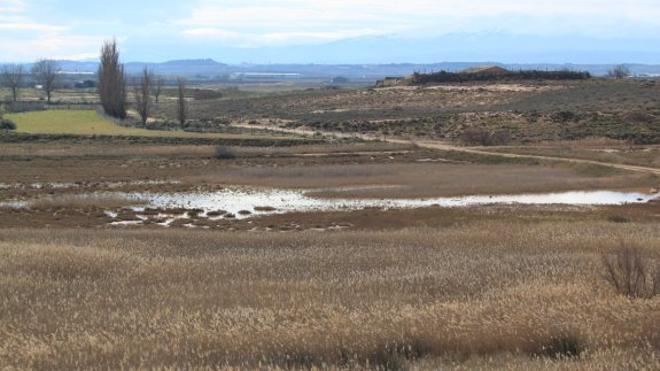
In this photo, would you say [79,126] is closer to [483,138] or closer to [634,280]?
[483,138]

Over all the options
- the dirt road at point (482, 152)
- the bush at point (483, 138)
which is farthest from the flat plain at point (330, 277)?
the bush at point (483, 138)

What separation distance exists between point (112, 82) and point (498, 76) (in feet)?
285

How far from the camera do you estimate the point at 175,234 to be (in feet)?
85.9

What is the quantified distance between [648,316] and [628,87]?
126 m

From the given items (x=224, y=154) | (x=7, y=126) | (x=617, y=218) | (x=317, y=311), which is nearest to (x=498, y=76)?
(x=224, y=154)

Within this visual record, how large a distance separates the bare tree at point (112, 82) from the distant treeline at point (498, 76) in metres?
72.1

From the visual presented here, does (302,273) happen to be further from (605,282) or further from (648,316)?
(648,316)

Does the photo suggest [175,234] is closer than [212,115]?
Yes

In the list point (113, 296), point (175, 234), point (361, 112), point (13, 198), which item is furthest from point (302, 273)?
point (361, 112)

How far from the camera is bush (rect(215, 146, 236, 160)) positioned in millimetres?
67938

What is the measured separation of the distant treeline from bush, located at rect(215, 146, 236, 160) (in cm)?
9333

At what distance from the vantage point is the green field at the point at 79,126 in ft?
271

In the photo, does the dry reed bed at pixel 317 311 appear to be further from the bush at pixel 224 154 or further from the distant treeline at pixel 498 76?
the distant treeline at pixel 498 76

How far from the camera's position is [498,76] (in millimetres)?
155500
